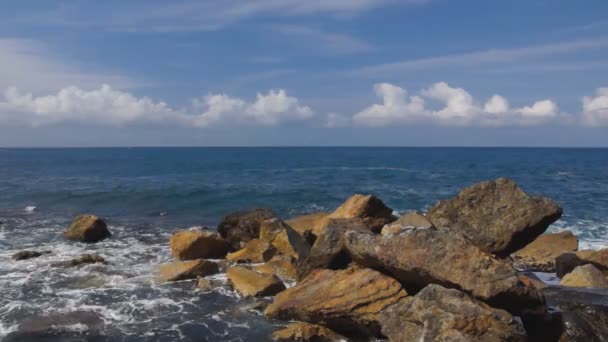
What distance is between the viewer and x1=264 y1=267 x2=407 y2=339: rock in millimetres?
15328

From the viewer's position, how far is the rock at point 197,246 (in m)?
26.2

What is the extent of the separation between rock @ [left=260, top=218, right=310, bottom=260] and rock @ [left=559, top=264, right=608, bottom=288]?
422 inches

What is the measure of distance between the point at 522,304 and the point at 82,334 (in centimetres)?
1329

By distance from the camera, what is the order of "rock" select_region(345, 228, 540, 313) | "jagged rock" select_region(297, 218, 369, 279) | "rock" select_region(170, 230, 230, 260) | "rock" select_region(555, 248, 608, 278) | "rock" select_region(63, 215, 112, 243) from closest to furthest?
"rock" select_region(345, 228, 540, 313), "jagged rock" select_region(297, 218, 369, 279), "rock" select_region(555, 248, 608, 278), "rock" select_region(170, 230, 230, 260), "rock" select_region(63, 215, 112, 243)

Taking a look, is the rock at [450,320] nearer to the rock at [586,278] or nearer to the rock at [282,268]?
the rock at [586,278]

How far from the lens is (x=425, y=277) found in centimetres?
1487

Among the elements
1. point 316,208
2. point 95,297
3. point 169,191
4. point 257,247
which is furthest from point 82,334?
point 169,191

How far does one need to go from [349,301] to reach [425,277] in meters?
2.42

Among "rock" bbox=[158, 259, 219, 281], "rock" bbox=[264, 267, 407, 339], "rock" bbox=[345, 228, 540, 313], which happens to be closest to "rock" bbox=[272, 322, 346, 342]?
"rock" bbox=[264, 267, 407, 339]

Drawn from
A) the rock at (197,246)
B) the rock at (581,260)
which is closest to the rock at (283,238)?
the rock at (197,246)

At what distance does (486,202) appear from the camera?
20.9 metres

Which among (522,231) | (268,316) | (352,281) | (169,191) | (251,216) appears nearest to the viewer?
(352,281)

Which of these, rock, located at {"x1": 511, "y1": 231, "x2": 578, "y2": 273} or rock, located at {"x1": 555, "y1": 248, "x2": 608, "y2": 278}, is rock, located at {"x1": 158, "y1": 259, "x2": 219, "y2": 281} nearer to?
rock, located at {"x1": 511, "y1": 231, "x2": 578, "y2": 273}

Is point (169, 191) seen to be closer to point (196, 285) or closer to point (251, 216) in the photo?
point (251, 216)
